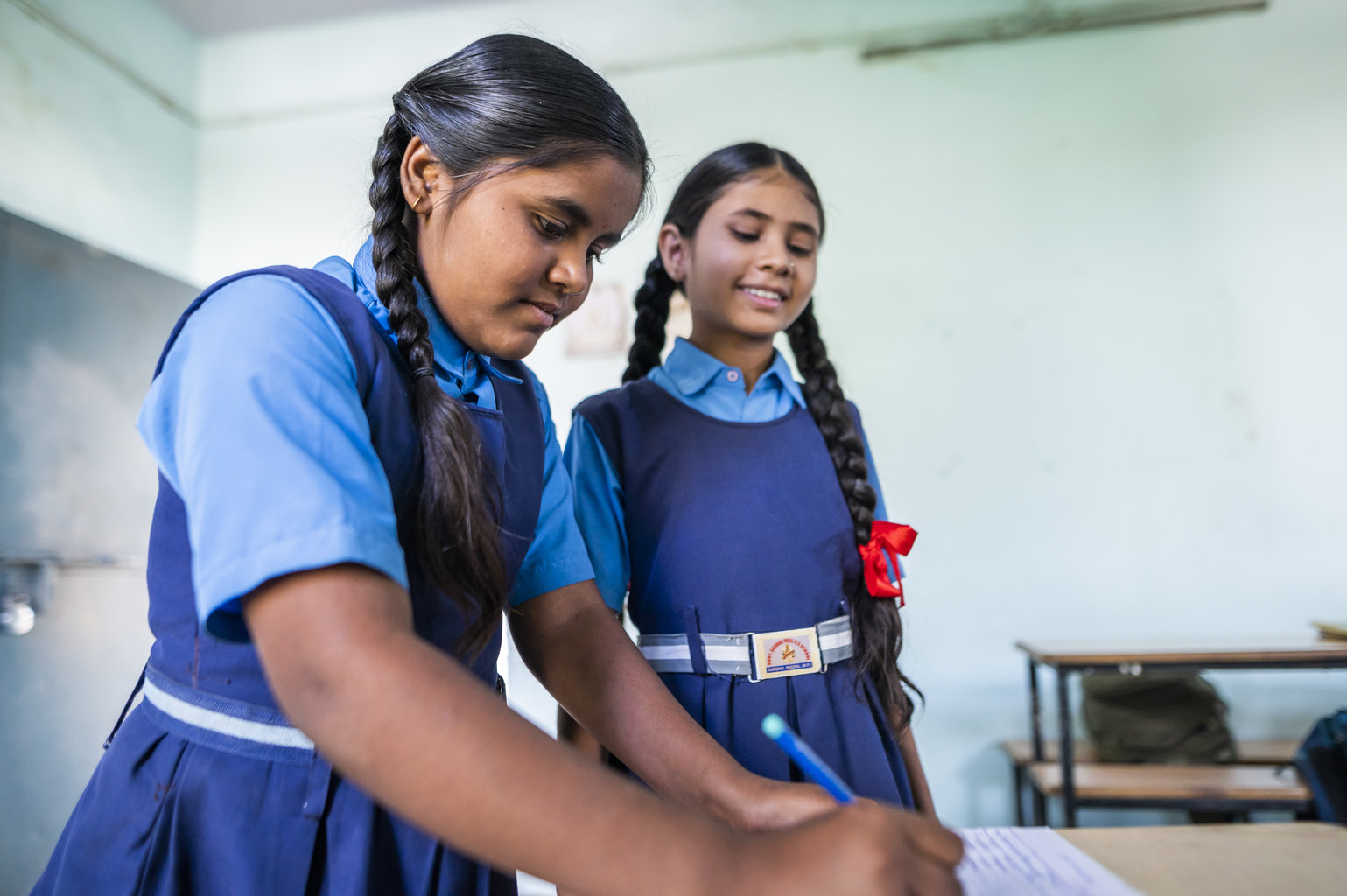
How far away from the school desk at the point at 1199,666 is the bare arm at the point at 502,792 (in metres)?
1.77

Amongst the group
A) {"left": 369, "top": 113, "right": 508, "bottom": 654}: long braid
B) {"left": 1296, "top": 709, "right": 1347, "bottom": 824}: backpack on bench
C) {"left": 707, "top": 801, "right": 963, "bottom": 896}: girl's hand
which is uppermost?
{"left": 369, "top": 113, "right": 508, "bottom": 654}: long braid

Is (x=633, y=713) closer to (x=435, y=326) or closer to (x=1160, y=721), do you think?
(x=435, y=326)

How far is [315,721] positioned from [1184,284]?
282 centimetres

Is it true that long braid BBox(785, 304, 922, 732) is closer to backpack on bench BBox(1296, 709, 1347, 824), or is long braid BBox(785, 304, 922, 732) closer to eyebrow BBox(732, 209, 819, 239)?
eyebrow BBox(732, 209, 819, 239)

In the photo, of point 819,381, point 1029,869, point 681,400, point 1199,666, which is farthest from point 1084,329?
point 1029,869

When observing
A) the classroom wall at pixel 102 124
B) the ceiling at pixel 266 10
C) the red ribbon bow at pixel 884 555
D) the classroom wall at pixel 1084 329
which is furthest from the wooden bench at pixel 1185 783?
the ceiling at pixel 266 10

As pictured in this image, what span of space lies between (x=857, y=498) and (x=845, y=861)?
2.66 ft

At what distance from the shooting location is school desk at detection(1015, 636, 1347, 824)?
185 cm

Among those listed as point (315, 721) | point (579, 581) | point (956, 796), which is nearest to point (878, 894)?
point (315, 721)

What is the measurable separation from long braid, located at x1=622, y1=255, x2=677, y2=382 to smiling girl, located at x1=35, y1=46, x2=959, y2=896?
556 mm

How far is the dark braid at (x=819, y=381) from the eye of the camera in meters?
1.04

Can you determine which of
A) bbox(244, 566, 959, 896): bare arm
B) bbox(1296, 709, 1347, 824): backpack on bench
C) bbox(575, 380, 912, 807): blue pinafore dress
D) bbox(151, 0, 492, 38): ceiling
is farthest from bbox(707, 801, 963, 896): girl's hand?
bbox(151, 0, 492, 38): ceiling

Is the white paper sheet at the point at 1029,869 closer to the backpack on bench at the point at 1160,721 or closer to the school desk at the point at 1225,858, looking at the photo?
Result: the school desk at the point at 1225,858

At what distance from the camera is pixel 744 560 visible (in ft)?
3.38
